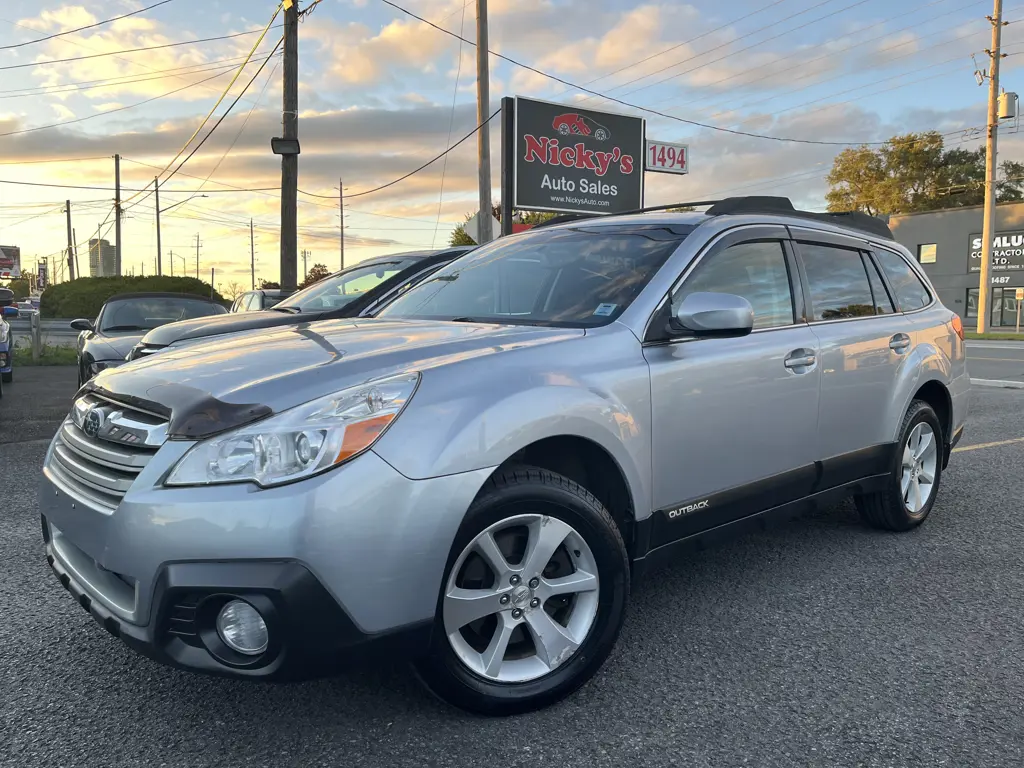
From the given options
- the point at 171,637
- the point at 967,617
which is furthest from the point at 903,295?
the point at 171,637

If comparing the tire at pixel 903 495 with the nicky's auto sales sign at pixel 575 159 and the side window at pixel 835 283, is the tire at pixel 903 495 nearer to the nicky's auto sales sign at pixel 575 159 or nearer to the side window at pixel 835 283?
the side window at pixel 835 283

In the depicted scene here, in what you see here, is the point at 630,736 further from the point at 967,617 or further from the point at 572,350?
the point at 967,617

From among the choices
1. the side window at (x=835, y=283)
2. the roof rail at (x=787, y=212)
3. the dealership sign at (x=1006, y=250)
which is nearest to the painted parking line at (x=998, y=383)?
the roof rail at (x=787, y=212)

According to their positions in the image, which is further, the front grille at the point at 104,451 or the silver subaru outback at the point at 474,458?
the front grille at the point at 104,451

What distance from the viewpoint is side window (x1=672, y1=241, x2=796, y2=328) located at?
11.0 feet

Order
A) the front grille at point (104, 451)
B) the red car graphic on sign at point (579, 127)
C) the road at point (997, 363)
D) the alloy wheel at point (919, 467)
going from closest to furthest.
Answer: the front grille at point (104, 451), the alloy wheel at point (919, 467), the road at point (997, 363), the red car graphic on sign at point (579, 127)

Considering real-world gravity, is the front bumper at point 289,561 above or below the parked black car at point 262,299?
below

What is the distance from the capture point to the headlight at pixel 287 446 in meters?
2.14

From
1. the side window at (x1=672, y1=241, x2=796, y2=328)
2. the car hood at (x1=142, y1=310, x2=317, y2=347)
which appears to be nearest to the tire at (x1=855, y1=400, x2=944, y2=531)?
the side window at (x1=672, y1=241, x2=796, y2=328)

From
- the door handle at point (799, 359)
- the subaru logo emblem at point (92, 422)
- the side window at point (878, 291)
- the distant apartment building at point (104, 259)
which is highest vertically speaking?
the distant apartment building at point (104, 259)

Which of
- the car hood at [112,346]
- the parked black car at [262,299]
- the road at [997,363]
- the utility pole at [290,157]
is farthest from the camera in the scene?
the utility pole at [290,157]

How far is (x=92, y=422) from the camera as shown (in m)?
2.59

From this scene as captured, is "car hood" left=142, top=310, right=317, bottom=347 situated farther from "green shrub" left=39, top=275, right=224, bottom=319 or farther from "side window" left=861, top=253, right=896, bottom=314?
"green shrub" left=39, top=275, right=224, bottom=319

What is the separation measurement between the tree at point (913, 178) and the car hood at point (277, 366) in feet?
178
